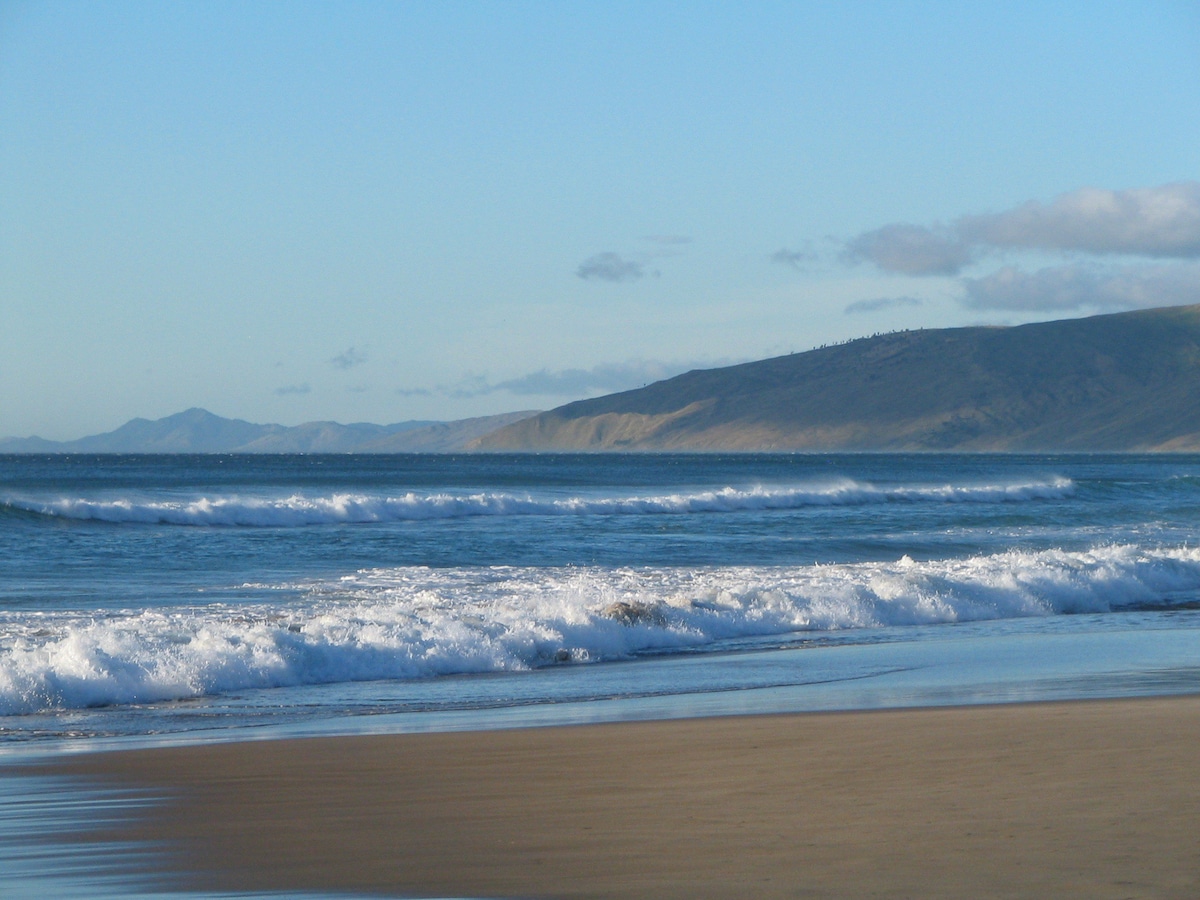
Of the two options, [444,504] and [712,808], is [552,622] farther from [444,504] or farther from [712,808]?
[444,504]

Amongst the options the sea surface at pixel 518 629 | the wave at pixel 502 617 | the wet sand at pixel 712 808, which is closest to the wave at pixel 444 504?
the sea surface at pixel 518 629

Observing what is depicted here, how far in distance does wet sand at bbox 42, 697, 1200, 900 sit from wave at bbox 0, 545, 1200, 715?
135 inches

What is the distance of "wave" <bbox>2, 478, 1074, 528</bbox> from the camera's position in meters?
39.7

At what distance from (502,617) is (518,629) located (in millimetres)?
448

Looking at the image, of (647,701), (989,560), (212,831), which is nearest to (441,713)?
(647,701)

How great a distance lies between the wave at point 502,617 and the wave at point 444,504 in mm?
19197

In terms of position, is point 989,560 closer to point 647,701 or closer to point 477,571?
point 477,571

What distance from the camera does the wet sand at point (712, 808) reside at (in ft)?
17.5

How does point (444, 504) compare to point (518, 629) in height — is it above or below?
above

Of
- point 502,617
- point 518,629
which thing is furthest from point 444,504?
point 518,629

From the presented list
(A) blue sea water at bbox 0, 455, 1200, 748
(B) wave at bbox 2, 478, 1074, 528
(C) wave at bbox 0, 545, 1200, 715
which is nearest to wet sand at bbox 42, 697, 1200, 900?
(A) blue sea water at bbox 0, 455, 1200, 748

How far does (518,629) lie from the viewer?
48.6 ft

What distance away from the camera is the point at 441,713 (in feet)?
35.6

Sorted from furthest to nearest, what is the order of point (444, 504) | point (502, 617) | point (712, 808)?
point (444, 504)
point (502, 617)
point (712, 808)
